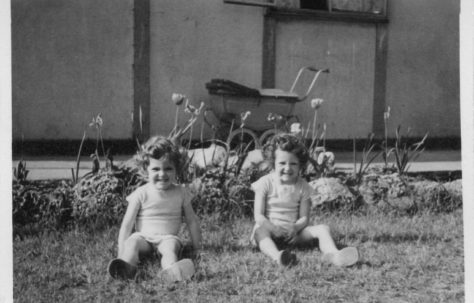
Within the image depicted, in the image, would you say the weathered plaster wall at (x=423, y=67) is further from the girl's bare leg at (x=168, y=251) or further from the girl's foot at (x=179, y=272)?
the girl's foot at (x=179, y=272)

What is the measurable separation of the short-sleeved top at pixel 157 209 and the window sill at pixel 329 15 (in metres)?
4.31

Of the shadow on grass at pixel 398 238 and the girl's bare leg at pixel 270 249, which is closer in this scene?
the girl's bare leg at pixel 270 249

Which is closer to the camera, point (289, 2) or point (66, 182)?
point (66, 182)

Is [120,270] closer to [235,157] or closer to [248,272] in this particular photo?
[248,272]

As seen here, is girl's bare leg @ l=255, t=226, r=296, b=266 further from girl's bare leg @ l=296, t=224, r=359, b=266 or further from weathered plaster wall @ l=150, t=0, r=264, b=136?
weathered plaster wall @ l=150, t=0, r=264, b=136

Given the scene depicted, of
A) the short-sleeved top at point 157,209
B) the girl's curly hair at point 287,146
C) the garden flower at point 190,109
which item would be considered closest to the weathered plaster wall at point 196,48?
the garden flower at point 190,109

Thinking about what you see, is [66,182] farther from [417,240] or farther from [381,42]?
[381,42]

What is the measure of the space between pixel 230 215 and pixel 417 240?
1.18 meters

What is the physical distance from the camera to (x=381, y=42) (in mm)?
7457

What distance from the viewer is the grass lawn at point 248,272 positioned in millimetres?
2469

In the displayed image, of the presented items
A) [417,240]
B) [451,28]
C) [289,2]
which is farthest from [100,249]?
[451,28]

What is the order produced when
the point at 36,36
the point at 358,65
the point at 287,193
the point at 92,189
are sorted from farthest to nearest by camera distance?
the point at 358,65
the point at 36,36
the point at 92,189
the point at 287,193

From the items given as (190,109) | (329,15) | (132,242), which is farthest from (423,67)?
(132,242)

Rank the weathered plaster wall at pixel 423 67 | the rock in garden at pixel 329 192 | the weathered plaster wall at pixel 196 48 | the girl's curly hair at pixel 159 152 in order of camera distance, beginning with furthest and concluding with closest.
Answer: the weathered plaster wall at pixel 423 67, the weathered plaster wall at pixel 196 48, the rock in garden at pixel 329 192, the girl's curly hair at pixel 159 152
